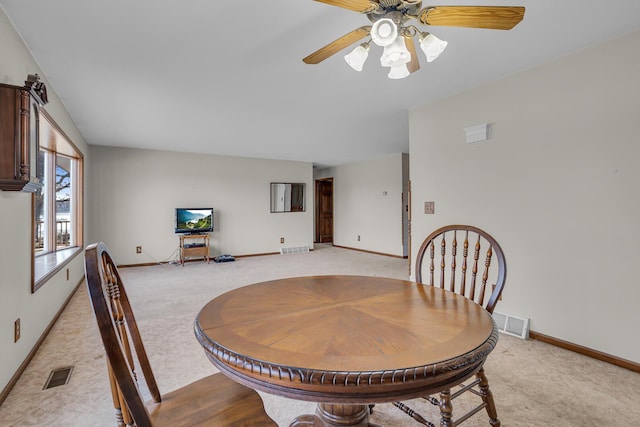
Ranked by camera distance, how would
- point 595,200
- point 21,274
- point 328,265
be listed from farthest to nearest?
point 328,265
point 595,200
point 21,274

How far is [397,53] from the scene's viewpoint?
4.79ft

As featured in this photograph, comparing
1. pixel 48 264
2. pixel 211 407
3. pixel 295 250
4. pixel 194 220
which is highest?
pixel 194 220

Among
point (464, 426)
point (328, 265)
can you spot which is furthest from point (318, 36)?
point (328, 265)

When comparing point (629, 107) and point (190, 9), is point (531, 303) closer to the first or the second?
point (629, 107)

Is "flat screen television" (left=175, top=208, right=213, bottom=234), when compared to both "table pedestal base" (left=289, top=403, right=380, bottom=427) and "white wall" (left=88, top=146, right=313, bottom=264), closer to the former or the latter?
"white wall" (left=88, top=146, right=313, bottom=264)

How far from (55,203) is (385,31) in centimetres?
435

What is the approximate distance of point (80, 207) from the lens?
14.7 feet

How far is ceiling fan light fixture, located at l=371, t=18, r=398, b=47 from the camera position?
133 cm

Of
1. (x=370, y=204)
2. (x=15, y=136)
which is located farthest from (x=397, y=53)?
(x=370, y=204)

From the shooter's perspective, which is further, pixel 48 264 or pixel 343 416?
pixel 48 264

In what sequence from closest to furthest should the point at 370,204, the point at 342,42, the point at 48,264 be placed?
1. the point at 342,42
2. the point at 48,264
3. the point at 370,204

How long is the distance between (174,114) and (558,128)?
394 cm

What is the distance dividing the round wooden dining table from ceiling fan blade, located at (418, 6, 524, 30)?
123cm

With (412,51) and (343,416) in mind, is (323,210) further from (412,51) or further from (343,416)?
(343,416)
